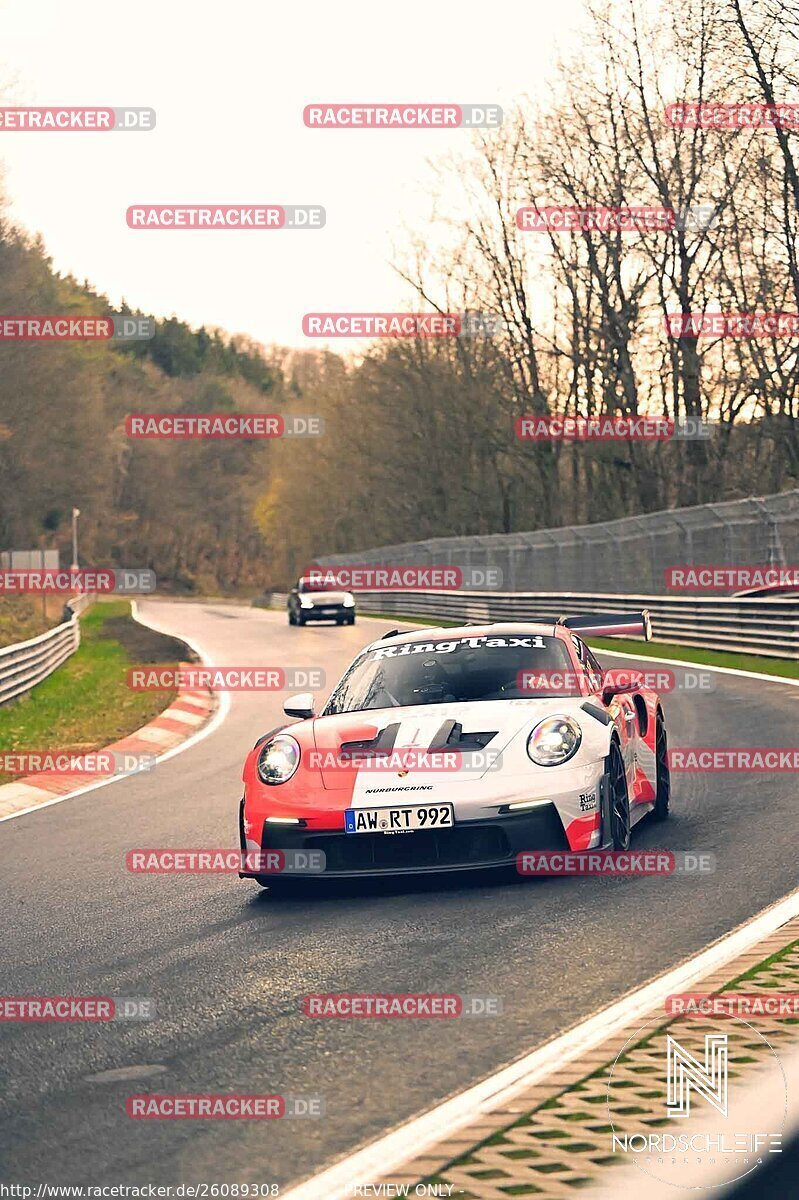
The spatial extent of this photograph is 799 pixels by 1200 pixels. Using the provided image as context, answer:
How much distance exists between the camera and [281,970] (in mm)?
6234

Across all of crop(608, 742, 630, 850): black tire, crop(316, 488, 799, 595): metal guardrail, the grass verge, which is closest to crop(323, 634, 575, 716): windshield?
crop(608, 742, 630, 850): black tire

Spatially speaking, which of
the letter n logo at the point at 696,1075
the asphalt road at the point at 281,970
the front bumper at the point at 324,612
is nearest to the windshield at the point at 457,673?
the asphalt road at the point at 281,970

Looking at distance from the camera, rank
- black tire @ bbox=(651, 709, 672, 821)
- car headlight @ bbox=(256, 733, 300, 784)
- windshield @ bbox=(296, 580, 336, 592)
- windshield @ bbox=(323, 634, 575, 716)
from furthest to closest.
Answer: windshield @ bbox=(296, 580, 336, 592) < black tire @ bbox=(651, 709, 672, 821) < windshield @ bbox=(323, 634, 575, 716) < car headlight @ bbox=(256, 733, 300, 784)

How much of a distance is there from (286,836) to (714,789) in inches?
164

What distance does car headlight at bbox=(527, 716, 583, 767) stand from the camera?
26.0 ft

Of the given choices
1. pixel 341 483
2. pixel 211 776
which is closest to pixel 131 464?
pixel 341 483

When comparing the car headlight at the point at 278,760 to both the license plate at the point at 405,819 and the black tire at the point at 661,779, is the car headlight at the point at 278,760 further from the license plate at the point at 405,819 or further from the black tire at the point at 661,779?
the black tire at the point at 661,779

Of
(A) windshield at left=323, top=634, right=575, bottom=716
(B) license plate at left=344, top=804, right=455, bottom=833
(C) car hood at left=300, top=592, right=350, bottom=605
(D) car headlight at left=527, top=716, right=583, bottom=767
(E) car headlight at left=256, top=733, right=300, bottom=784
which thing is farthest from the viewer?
(C) car hood at left=300, top=592, right=350, bottom=605

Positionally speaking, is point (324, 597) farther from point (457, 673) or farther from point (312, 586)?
point (457, 673)

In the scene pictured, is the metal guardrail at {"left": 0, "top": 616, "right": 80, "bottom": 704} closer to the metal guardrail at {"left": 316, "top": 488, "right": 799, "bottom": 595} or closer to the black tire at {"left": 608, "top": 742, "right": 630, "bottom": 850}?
the metal guardrail at {"left": 316, "top": 488, "right": 799, "bottom": 595}

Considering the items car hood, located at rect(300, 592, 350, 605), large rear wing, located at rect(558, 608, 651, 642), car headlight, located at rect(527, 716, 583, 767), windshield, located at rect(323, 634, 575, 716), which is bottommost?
car hood, located at rect(300, 592, 350, 605)

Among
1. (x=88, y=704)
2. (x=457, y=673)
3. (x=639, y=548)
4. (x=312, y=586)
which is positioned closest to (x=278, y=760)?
(x=457, y=673)

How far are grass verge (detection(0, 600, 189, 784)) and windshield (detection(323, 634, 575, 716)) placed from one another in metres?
5.96

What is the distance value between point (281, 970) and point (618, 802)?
8.53ft
